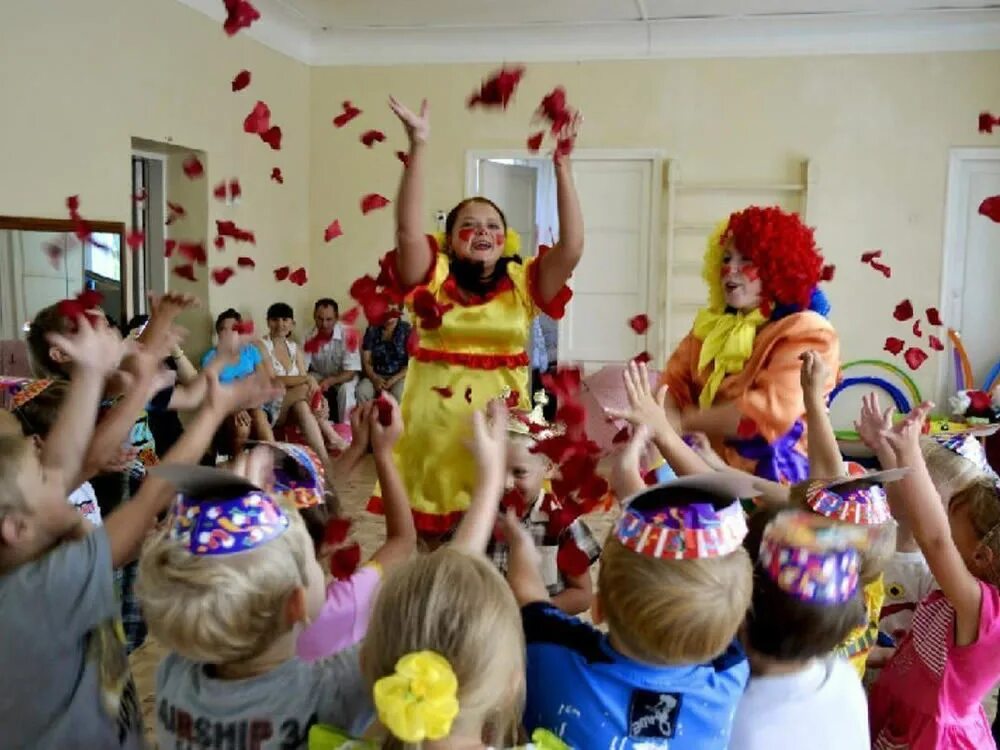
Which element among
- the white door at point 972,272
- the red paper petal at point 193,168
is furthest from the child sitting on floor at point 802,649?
the white door at point 972,272

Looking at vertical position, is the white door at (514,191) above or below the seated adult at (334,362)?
above

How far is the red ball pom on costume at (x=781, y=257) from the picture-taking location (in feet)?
8.38

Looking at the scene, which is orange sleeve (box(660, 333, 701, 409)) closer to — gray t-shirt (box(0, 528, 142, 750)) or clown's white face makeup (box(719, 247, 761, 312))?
clown's white face makeup (box(719, 247, 761, 312))

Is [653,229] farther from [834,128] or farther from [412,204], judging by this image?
[412,204]

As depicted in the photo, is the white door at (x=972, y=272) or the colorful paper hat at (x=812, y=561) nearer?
the colorful paper hat at (x=812, y=561)

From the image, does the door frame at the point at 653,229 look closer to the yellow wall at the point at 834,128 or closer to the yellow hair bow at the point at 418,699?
the yellow wall at the point at 834,128

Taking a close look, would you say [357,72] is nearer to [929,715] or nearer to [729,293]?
[729,293]

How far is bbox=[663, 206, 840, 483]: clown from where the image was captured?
7.80 ft

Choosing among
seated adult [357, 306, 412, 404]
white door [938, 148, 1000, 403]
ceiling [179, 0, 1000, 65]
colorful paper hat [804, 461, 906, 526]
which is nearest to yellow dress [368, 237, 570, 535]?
colorful paper hat [804, 461, 906, 526]

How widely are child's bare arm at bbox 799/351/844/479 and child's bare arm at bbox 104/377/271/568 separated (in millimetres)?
1145

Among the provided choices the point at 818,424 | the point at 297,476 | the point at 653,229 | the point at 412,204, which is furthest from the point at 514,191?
the point at 297,476

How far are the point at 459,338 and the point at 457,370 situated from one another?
0.24ft

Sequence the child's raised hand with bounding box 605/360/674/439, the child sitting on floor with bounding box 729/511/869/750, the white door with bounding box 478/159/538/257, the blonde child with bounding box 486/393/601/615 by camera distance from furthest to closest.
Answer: the white door with bounding box 478/159/538/257, the blonde child with bounding box 486/393/601/615, the child's raised hand with bounding box 605/360/674/439, the child sitting on floor with bounding box 729/511/869/750

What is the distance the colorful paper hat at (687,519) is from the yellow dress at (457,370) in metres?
0.90
